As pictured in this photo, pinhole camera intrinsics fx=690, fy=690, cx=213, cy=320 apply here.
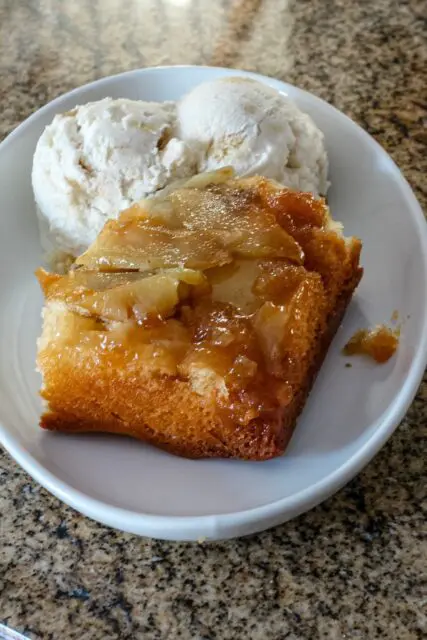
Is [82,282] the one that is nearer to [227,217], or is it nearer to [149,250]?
[149,250]

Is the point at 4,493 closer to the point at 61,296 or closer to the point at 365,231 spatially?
the point at 61,296

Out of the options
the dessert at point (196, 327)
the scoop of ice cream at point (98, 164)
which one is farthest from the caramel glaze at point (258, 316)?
the scoop of ice cream at point (98, 164)

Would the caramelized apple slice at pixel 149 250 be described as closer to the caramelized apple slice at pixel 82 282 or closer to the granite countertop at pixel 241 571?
the caramelized apple slice at pixel 82 282

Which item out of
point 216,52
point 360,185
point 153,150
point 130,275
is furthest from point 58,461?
point 216,52

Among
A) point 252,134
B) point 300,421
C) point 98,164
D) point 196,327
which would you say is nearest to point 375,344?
point 300,421

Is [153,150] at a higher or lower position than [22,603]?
higher
